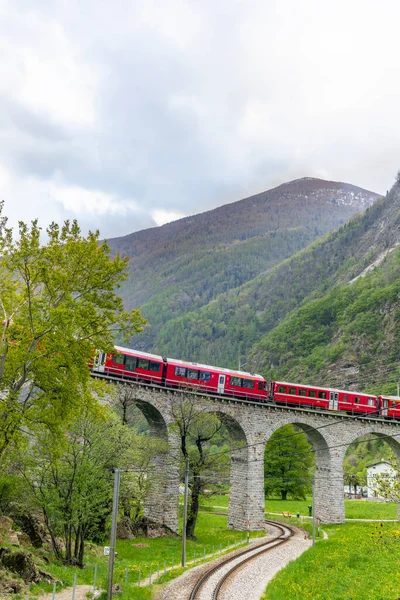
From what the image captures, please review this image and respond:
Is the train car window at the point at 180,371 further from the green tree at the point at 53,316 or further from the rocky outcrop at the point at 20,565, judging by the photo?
the rocky outcrop at the point at 20,565

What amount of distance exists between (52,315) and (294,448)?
55.6 m

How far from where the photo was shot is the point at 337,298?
6147 inches

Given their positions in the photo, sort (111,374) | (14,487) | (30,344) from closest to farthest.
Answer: (30,344) → (14,487) → (111,374)

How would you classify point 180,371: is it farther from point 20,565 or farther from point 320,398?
point 20,565

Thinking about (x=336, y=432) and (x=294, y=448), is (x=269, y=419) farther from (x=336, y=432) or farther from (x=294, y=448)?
(x=294, y=448)

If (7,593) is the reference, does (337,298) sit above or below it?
above

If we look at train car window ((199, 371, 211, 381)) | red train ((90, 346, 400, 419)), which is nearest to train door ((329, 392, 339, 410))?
red train ((90, 346, 400, 419))

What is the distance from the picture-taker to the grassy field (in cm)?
2086

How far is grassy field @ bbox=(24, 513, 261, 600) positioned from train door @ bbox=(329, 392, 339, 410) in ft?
50.8

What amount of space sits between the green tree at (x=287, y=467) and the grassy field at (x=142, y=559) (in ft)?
67.2

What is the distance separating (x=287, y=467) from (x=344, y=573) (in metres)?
41.2

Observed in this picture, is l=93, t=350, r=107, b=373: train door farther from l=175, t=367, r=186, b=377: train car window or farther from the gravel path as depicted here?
the gravel path

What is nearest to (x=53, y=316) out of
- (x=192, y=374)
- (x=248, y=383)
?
(x=192, y=374)

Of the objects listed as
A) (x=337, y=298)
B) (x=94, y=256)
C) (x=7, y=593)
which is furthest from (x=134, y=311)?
(x=337, y=298)
